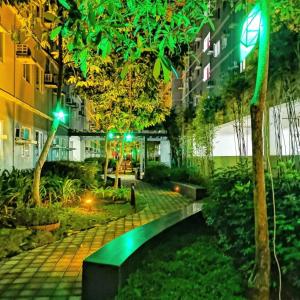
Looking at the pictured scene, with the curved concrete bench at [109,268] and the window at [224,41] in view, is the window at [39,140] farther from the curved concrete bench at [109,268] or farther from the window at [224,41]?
the window at [224,41]

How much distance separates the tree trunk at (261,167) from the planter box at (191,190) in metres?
10.9

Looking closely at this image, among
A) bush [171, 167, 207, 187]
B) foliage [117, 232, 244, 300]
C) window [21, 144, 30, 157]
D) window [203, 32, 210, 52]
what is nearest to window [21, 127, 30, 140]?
window [21, 144, 30, 157]

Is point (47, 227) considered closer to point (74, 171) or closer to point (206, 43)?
point (74, 171)

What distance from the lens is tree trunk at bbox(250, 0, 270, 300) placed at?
3.70 meters

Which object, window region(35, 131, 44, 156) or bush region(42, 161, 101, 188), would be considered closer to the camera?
bush region(42, 161, 101, 188)

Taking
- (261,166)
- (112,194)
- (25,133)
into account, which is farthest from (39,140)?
(261,166)

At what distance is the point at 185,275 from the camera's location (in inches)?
183

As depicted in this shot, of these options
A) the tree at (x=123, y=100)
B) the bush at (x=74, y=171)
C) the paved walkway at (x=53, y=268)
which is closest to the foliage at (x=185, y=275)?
the paved walkway at (x=53, y=268)

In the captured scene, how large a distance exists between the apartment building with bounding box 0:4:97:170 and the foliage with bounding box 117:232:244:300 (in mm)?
5562

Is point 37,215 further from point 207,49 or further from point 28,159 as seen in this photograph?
point 207,49

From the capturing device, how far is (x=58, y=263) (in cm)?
637

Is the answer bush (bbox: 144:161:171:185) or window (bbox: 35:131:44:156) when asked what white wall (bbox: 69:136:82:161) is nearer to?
bush (bbox: 144:161:171:185)

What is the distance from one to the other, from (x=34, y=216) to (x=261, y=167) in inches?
228

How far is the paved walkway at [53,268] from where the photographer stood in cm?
508
